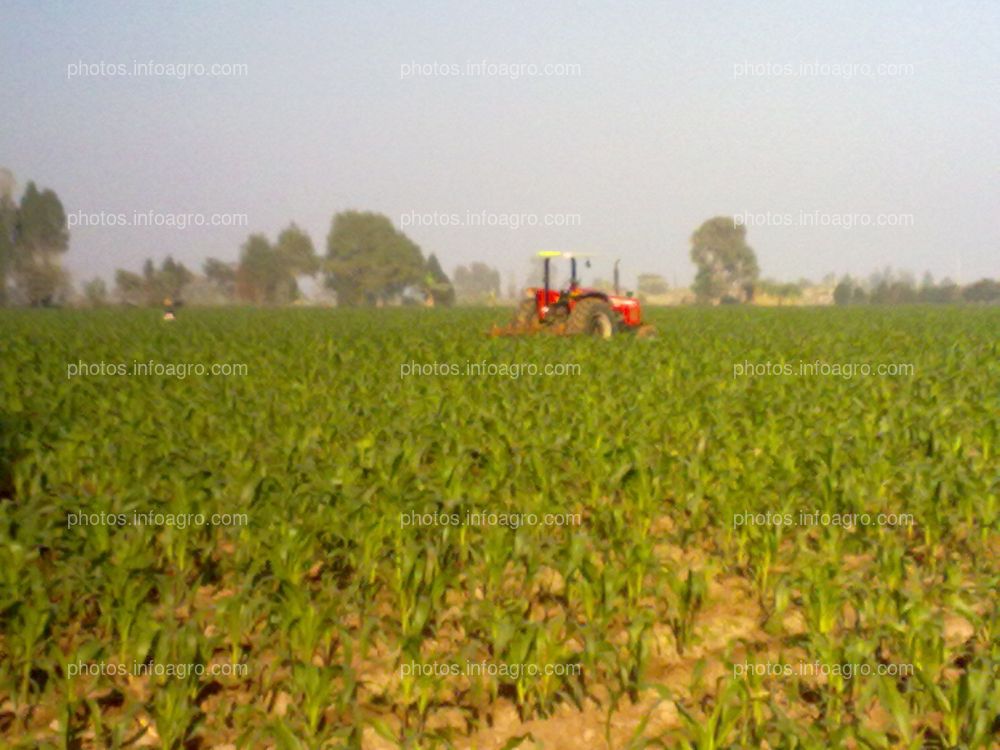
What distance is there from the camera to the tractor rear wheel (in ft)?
61.7

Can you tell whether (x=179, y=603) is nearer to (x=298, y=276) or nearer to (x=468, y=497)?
(x=468, y=497)

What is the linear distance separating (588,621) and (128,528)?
2.76 m

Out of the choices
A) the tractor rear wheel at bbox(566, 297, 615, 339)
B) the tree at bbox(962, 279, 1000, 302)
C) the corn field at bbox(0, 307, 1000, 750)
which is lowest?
the corn field at bbox(0, 307, 1000, 750)

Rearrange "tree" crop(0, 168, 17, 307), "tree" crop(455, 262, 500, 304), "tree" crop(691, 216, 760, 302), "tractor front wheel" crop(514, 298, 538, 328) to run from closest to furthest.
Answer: "tractor front wheel" crop(514, 298, 538, 328)
"tree" crop(0, 168, 17, 307)
"tree" crop(691, 216, 760, 302)
"tree" crop(455, 262, 500, 304)

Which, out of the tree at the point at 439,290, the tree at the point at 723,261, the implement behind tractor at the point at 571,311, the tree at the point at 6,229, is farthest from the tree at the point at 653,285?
the implement behind tractor at the point at 571,311

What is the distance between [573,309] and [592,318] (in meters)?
0.43

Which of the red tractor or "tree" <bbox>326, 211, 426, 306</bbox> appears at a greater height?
"tree" <bbox>326, 211, 426, 306</bbox>

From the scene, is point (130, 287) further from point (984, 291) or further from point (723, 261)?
point (984, 291)

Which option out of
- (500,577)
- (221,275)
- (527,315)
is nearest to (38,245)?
(221,275)

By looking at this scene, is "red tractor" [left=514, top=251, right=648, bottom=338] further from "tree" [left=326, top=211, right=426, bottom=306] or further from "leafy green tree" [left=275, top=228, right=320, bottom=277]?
"leafy green tree" [left=275, top=228, right=320, bottom=277]

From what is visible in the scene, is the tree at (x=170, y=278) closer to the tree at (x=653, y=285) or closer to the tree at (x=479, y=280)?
the tree at (x=653, y=285)

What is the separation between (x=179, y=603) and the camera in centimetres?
498

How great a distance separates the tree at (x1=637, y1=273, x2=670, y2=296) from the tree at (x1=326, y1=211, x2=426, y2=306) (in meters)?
35.9

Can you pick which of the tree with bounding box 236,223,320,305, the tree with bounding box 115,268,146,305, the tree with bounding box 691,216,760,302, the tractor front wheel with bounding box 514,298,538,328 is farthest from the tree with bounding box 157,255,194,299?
the tractor front wheel with bounding box 514,298,538,328
